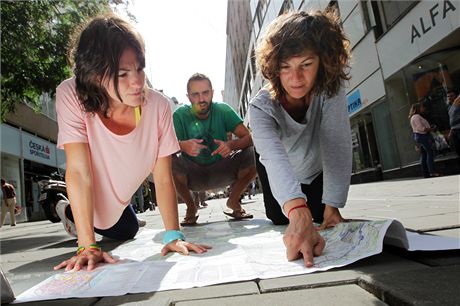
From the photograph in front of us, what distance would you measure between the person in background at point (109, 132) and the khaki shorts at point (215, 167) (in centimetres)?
167

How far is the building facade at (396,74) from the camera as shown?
8398mm

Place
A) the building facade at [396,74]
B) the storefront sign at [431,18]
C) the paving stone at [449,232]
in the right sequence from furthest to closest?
the building facade at [396,74], the storefront sign at [431,18], the paving stone at [449,232]

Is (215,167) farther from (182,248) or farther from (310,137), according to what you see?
(182,248)

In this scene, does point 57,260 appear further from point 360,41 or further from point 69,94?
point 360,41

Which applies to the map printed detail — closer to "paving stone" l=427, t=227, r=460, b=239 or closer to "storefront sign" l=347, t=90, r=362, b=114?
"paving stone" l=427, t=227, r=460, b=239

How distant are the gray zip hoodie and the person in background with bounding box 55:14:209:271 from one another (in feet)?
1.82

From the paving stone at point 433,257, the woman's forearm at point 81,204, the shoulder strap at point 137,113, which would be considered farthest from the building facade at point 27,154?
the paving stone at point 433,257

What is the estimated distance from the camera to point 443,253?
1.32m

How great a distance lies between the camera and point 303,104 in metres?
2.38

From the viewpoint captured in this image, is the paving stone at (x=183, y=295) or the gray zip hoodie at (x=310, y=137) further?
the gray zip hoodie at (x=310, y=137)

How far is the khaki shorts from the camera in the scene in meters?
4.19

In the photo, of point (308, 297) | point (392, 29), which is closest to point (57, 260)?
point (308, 297)

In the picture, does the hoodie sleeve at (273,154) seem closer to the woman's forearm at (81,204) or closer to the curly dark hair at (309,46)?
the curly dark hair at (309,46)

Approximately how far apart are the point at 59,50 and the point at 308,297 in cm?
673
